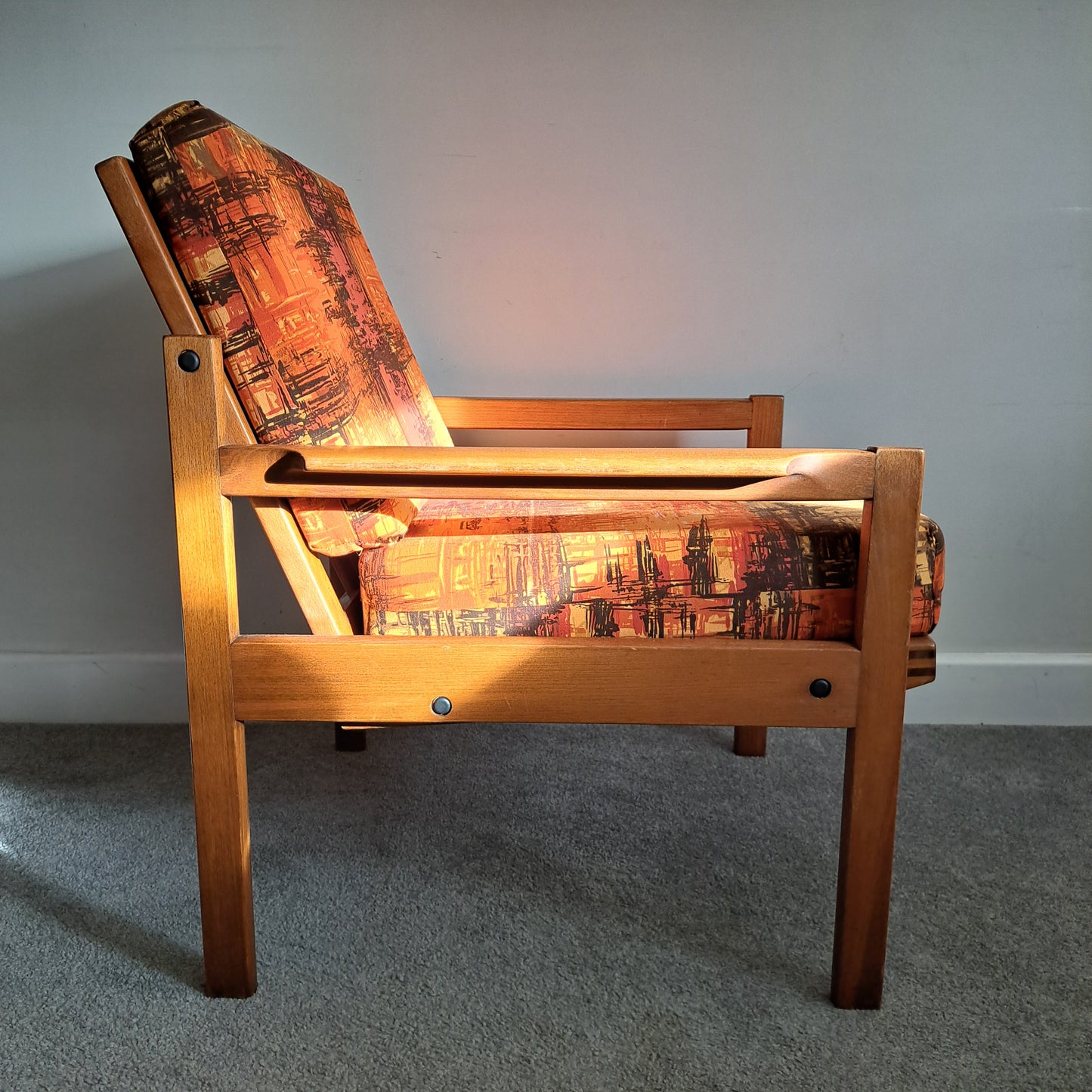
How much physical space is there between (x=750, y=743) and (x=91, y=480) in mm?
1403

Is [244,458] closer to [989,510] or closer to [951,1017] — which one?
[951,1017]

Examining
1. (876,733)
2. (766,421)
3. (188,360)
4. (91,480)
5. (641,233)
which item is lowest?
(876,733)

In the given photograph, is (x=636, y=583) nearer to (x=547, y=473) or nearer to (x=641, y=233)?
(x=547, y=473)

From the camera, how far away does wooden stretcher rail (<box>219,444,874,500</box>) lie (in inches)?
31.7

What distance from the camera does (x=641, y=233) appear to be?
5.34 feet

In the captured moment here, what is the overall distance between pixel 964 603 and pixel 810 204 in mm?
867

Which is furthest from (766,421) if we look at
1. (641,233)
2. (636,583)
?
(636,583)

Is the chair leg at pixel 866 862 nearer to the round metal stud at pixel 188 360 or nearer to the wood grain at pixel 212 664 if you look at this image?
the wood grain at pixel 212 664

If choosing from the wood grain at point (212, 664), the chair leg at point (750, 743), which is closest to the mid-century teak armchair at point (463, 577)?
the wood grain at point (212, 664)

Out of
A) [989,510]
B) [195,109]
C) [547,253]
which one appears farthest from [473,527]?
[989,510]

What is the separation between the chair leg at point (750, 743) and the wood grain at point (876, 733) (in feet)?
2.07

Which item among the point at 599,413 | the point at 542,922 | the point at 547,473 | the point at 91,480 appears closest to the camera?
the point at 547,473

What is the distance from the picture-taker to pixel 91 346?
1.66 m

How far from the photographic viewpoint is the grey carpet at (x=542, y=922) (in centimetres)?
82
